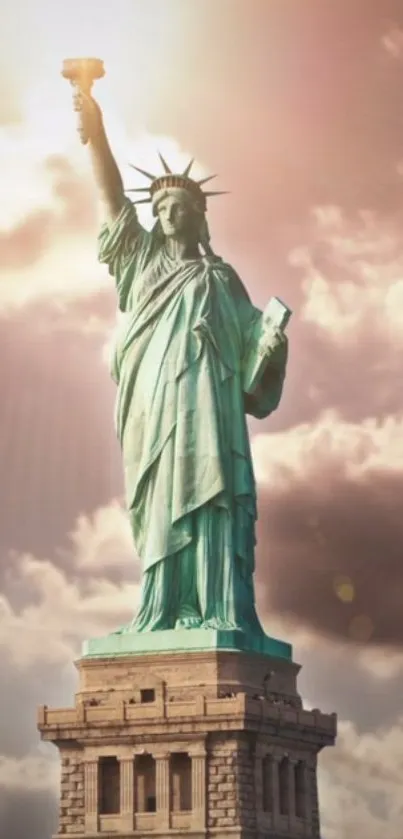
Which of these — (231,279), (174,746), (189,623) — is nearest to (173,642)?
(189,623)

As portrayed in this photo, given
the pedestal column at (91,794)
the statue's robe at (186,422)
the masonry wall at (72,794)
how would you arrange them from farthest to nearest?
the statue's robe at (186,422) < the masonry wall at (72,794) < the pedestal column at (91,794)

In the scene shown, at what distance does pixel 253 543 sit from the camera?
49.0 m

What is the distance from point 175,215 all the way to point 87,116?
295 cm

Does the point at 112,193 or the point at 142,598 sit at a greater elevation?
the point at 112,193

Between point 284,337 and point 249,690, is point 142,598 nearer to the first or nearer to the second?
point 249,690

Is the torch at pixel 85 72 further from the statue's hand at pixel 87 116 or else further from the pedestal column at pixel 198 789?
the pedestal column at pixel 198 789

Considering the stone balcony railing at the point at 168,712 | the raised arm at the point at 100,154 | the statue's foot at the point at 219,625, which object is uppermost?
the raised arm at the point at 100,154

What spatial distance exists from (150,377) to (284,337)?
3.03 metres

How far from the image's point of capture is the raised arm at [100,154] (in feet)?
164

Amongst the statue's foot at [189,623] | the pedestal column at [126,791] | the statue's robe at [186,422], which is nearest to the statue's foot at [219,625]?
the statue's robe at [186,422]

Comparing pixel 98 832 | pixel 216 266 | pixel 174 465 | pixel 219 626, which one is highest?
pixel 216 266

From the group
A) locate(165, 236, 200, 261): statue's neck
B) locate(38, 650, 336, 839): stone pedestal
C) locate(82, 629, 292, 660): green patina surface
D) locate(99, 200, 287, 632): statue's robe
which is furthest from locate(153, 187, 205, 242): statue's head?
locate(38, 650, 336, 839): stone pedestal

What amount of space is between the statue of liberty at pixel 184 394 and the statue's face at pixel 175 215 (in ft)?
0.07

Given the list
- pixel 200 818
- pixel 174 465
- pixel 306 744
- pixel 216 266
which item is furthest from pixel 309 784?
pixel 216 266
